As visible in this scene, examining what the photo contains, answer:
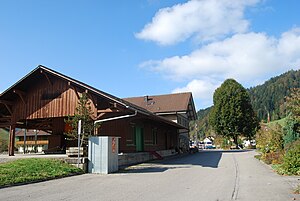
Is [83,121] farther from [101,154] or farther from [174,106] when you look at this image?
[174,106]

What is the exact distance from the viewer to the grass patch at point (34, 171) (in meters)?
11.3

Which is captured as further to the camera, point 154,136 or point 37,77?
point 154,136

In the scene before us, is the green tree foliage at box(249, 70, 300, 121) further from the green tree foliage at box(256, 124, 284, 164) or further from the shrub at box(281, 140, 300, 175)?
the shrub at box(281, 140, 300, 175)

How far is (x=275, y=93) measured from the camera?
10856cm

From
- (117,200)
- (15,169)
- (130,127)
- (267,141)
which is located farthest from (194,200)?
(267,141)

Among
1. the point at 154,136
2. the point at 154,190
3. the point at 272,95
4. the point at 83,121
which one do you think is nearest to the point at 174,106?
the point at 154,136

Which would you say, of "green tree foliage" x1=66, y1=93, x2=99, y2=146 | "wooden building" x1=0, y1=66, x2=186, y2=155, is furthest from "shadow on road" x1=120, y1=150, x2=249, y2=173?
"green tree foliage" x1=66, y1=93, x2=99, y2=146

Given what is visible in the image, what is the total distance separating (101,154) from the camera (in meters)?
14.6

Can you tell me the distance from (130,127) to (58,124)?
6787mm

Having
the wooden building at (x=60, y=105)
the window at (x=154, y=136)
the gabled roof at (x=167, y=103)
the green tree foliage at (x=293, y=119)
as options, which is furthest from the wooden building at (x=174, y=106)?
the green tree foliage at (x=293, y=119)

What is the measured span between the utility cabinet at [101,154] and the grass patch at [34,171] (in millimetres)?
749

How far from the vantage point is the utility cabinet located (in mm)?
14523

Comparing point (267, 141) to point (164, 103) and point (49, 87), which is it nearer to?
point (49, 87)

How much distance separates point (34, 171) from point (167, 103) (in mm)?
29821
